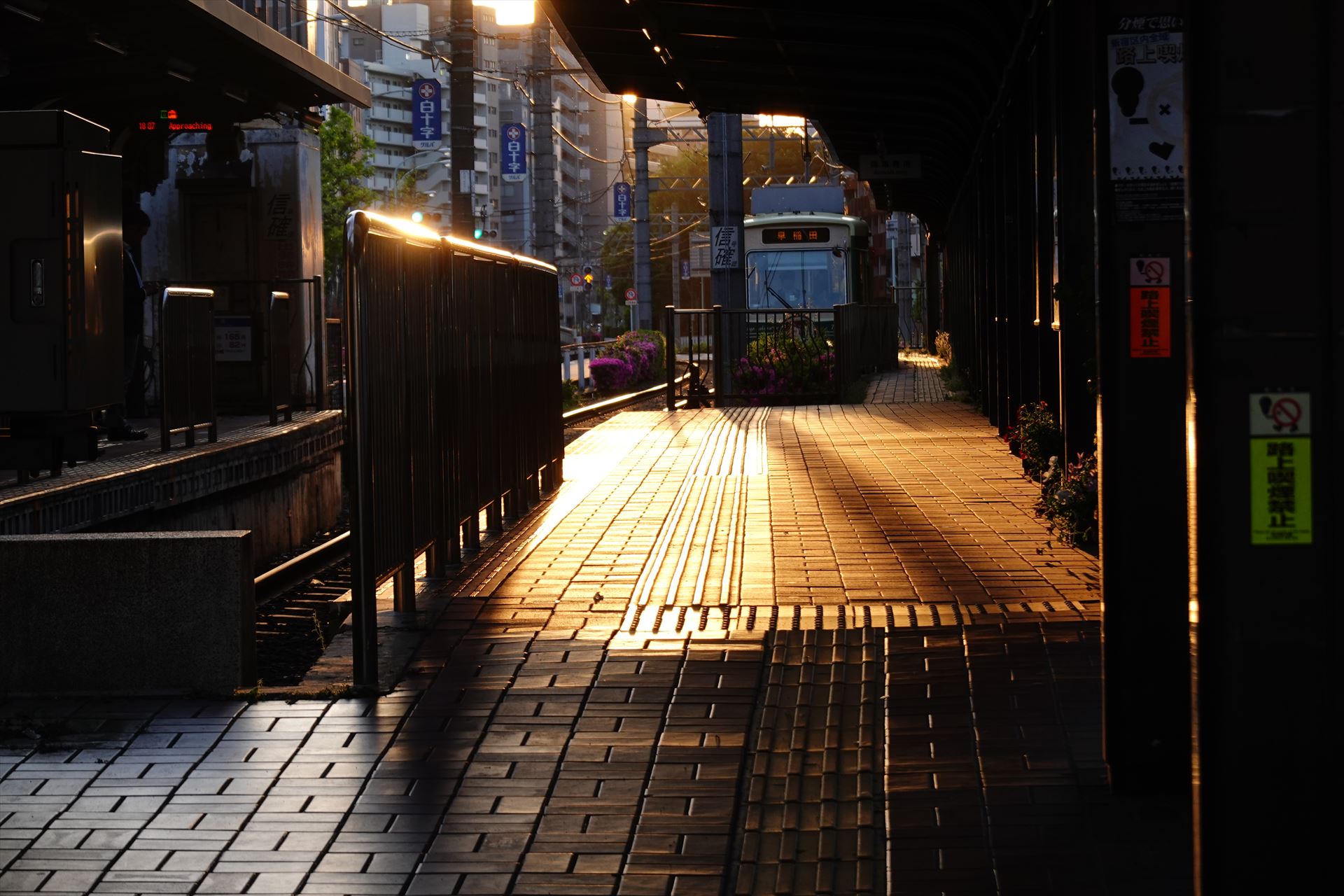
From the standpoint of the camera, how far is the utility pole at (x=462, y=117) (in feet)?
64.9

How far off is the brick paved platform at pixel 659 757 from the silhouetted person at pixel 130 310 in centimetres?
662

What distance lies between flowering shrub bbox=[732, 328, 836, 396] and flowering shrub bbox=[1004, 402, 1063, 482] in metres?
11.8

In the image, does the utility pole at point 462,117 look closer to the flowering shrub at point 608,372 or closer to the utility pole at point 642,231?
the flowering shrub at point 608,372

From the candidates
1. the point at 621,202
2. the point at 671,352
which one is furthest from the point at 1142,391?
the point at 621,202

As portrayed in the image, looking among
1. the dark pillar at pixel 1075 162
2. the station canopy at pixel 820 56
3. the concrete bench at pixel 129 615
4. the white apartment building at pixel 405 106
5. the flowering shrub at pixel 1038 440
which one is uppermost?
the white apartment building at pixel 405 106

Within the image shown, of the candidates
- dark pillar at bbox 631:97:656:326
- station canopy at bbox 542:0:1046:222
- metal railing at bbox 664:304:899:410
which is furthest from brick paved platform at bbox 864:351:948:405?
dark pillar at bbox 631:97:656:326

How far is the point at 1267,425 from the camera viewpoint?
9.80 feet

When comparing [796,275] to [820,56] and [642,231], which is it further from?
[820,56]

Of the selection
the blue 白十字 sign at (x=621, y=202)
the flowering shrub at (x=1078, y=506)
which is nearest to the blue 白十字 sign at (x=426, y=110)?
the blue 白十字 sign at (x=621, y=202)

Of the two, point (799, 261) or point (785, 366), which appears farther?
point (799, 261)

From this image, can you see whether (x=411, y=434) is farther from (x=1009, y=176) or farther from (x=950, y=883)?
(x=1009, y=176)

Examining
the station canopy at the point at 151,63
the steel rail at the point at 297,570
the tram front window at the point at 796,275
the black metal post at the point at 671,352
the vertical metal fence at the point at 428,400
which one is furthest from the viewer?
the tram front window at the point at 796,275

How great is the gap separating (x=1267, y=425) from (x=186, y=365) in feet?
38.1

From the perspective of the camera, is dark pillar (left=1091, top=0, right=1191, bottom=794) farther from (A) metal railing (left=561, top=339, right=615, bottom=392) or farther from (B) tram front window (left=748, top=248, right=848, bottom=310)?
(B) tram front window (left=748, top=248, right=848, bottom=310)
